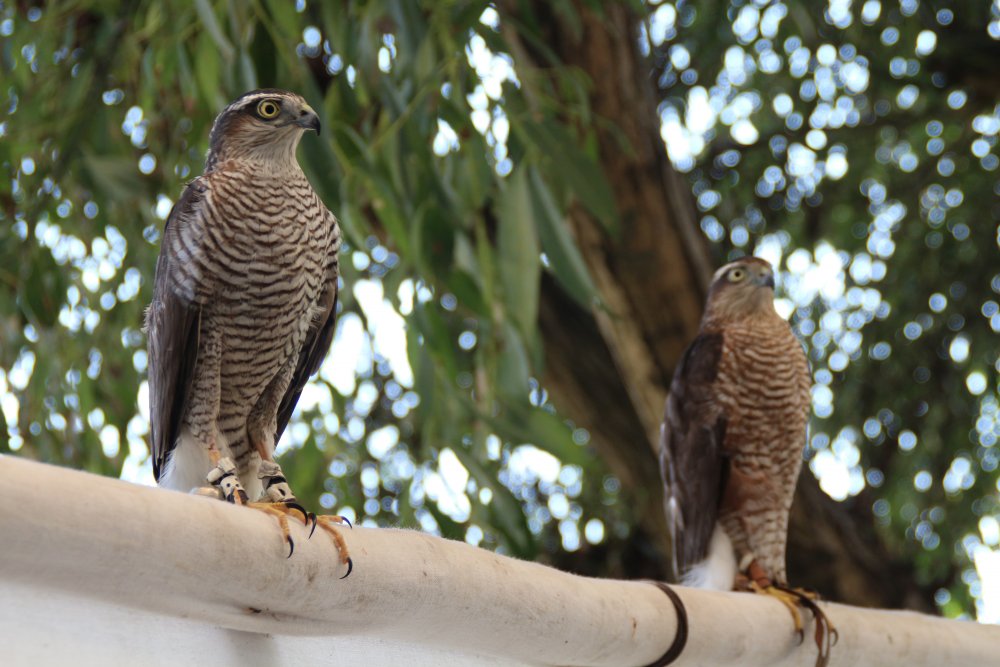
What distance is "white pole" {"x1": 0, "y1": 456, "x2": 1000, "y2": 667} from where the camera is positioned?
91 cm

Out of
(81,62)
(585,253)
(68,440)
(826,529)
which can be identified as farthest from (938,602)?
(81,62)

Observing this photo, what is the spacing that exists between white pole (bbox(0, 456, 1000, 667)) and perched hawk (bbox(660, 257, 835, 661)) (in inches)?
32.2

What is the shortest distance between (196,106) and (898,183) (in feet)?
10.4

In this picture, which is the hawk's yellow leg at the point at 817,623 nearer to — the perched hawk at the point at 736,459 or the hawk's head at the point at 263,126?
the perched hawk at the point at 736,459

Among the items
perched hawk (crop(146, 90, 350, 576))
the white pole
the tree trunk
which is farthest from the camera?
the tree trunk

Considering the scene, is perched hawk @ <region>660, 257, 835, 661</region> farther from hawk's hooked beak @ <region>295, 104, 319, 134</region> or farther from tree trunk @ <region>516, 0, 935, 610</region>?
hawk's hooked beak @ <region>295, 104, 319, 134</region>

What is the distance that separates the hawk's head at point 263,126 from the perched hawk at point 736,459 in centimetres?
129

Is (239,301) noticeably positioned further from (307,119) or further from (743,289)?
(743,289)

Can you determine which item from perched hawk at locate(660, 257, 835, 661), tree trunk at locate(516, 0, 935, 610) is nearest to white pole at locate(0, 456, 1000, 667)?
perched hawk at locate(660, 257, 835, 661)

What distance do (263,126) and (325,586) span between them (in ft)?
2.41

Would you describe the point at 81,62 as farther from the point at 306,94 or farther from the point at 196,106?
the point at 306,94

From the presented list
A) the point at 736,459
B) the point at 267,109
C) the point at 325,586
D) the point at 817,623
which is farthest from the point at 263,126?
the point at 736,459

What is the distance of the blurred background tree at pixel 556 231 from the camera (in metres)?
2.02

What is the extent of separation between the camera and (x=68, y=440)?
277 cm
